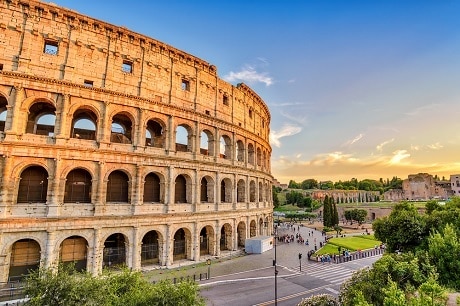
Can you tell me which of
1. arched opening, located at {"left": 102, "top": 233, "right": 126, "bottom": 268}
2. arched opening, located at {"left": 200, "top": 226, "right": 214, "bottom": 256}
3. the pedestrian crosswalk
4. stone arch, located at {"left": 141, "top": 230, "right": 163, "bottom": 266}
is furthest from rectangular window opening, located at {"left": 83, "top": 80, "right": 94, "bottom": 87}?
the pedestrian crosswalk

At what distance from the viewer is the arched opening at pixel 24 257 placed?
20.5 metres

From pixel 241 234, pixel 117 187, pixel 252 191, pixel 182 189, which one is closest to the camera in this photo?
pixel 117 187

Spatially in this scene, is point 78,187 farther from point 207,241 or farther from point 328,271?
point 328,271

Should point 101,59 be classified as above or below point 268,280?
above

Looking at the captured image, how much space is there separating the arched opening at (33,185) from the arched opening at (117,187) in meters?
4.74

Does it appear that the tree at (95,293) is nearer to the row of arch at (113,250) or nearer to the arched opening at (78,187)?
the row of arch at (113,250)

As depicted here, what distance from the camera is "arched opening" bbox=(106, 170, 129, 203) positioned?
24422 millimetres

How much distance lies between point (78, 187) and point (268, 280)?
705 inches

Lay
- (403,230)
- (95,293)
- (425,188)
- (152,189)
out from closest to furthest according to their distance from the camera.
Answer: (95,293) → (403,230) → (152,189) → (425,188)

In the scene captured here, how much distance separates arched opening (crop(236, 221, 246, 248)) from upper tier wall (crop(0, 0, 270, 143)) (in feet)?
42.7

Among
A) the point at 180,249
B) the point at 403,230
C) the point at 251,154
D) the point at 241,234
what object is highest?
the point at 251,154

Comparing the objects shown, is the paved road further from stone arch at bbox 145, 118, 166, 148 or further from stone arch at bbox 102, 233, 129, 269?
stone arch at bbox 145, 118, 166, 148

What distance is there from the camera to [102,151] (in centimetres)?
2288

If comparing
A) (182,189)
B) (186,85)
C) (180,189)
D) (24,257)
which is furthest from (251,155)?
(24,257)
